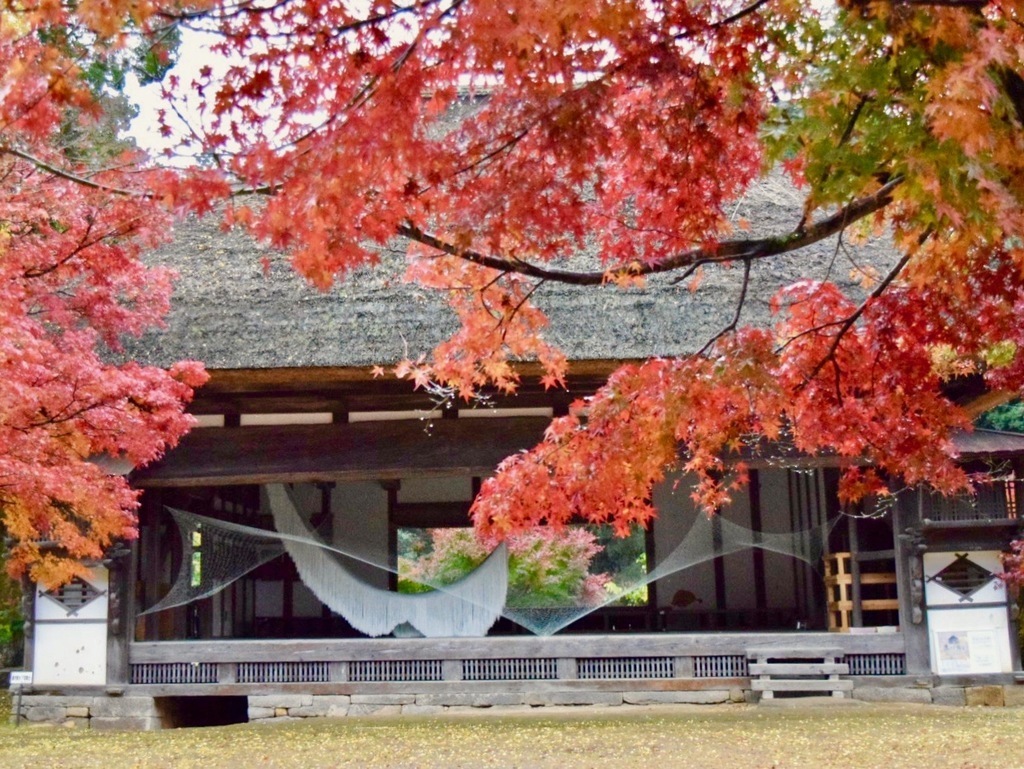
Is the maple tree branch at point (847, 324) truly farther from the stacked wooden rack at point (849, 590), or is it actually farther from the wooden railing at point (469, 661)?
the stacked wooden rack at point (849, 590)

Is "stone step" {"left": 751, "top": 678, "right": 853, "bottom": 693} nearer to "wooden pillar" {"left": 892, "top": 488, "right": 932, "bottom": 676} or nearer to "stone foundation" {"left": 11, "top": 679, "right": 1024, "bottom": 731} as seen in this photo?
"stone foundation" {"left": 11, "top": 679, "right": 1024, "bottom": 731}

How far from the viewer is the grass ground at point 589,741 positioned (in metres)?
6.87

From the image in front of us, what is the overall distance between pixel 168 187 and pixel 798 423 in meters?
2.99

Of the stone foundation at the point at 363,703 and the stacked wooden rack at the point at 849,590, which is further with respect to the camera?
the stacked wooden rack at the point at 849,590

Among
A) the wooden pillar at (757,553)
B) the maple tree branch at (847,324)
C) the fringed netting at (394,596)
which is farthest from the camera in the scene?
the wooden pillar at (757,553)

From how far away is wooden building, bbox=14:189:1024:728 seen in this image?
9.11m

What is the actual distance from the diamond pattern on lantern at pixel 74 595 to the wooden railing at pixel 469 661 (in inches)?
20.6

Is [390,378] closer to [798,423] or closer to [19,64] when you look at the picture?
[798,423]

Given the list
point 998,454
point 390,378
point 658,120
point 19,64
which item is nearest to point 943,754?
point 998,454

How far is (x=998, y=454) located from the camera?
914cm

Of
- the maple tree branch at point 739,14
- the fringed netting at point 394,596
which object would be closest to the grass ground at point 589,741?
the fringed netting at point 394,596

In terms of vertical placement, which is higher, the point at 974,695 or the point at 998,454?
the point at 998,454

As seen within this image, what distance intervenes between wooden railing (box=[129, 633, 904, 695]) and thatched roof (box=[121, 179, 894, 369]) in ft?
→ 7.53

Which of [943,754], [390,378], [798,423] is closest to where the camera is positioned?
[798,423]
